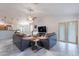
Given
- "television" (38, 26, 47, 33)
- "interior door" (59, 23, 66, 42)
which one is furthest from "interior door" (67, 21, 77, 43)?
"television" (38, 26, 47, 33)

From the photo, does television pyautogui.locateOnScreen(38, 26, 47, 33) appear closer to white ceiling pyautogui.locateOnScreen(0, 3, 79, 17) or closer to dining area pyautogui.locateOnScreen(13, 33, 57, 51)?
dining area pyautogui.locateOnScreen(13, 33, 57, 51)

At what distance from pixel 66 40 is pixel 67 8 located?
645 millimetres

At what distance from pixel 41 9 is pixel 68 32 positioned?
2.39 feet

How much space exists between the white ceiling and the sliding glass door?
218mm

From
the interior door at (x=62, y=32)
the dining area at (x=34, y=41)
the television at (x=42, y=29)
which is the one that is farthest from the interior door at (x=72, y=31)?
the television at (x=42, y=29)

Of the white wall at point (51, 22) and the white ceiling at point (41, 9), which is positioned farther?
the white wall at point (51, 22)

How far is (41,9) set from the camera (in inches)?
86.3

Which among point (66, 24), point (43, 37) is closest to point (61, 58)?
point (43, 37)

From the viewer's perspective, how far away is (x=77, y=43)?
86.6 inches

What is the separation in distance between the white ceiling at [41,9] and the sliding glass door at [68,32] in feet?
0.72

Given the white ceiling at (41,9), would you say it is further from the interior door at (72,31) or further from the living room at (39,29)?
the interior door at (72,31)

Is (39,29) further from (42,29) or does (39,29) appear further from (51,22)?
(51,22)

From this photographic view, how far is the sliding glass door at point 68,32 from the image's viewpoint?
222 cm

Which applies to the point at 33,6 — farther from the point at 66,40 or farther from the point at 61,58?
the point at 61,58
